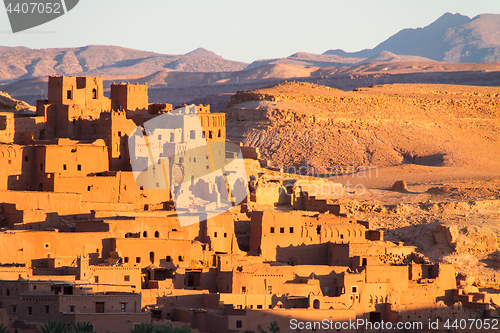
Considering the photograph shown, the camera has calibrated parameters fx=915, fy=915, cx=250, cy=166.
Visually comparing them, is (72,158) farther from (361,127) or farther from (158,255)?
(361,127)

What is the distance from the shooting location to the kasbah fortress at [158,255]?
3375 centimetres

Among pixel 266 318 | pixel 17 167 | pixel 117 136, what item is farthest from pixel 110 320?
pixel 117 136

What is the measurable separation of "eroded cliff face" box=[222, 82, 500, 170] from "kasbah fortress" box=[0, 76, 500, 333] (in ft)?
76.9

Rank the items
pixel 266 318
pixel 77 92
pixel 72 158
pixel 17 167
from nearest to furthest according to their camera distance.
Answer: pixel 266 318 → pixel 17 167 → pixel 72 158 → pixel 77 92

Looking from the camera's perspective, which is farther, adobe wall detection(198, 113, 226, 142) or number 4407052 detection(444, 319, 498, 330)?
adobe wall detection(198, 113, 226, 142)

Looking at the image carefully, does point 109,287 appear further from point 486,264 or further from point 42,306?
point 486,264

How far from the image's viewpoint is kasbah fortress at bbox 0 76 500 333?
111ft

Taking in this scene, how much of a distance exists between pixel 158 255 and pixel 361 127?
4351cm

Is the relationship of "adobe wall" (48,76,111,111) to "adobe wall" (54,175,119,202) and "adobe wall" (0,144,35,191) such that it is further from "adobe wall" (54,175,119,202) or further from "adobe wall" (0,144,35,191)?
"adobe wall" (54,175,119,202)

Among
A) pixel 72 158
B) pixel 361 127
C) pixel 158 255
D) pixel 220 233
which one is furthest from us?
pixel 361 127

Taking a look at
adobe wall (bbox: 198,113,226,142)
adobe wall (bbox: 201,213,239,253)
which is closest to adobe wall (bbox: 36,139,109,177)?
adobe wall (bbox: 198,113,226,142)

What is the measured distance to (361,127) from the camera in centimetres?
7944

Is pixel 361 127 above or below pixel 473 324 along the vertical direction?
above

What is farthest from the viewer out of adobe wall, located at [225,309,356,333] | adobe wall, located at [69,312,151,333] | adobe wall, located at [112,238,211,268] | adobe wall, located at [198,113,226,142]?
adobe wall, located at [198,113,226,142]
